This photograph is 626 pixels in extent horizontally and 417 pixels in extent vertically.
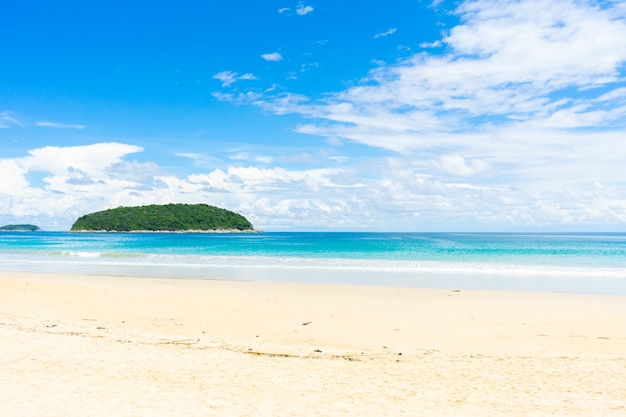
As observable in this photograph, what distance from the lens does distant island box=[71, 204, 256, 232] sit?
180000 millimetres

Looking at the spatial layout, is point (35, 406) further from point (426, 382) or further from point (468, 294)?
point (468, 294)

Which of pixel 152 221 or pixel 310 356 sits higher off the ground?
pixel 152 221

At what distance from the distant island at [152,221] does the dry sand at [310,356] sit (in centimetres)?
17096

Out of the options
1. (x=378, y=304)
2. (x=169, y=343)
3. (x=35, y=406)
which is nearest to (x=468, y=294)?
(x=378, y=304)

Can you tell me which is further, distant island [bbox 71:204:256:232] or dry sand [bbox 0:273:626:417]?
distant island [bbox 71:204:256:232]

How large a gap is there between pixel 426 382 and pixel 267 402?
263 centimetres

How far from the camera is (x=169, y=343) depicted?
10.5 metres

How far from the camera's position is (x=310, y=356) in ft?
31.4

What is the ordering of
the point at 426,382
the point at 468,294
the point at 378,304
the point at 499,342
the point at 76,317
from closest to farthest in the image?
the point at 426,382, the point at 499,342, the point at 76,317, the point at 378,304, the point at 468,294

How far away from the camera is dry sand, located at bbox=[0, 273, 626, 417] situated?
22.1 ft

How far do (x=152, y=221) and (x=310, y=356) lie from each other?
18591 centimetres

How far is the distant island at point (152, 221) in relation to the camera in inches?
7087

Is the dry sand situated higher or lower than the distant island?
lower

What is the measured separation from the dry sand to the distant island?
561 feet
